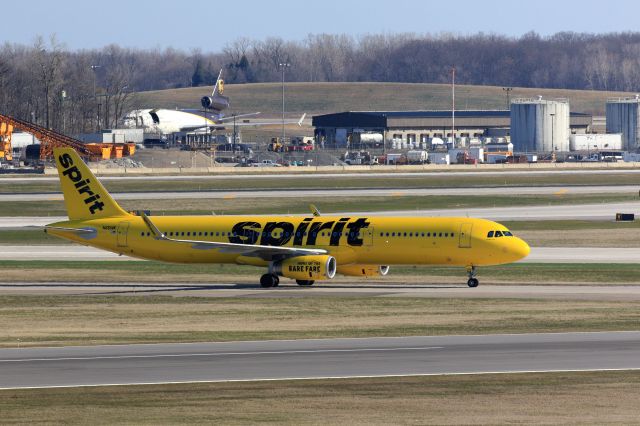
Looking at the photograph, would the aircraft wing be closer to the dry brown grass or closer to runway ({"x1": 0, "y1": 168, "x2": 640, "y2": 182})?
the dry brown grass

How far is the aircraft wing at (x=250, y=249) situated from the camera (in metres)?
61.0

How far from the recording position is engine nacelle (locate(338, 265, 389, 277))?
62.4 meters

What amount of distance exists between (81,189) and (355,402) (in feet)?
120

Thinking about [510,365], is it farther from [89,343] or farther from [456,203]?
[456,203]

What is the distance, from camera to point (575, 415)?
30.0m

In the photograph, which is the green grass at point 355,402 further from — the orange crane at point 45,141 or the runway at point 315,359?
the orange crane at point 45,141

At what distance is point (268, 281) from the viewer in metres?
61.5

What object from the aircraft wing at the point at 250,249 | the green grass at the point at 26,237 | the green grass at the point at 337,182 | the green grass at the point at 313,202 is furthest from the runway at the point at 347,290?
the green grass at the point at 337,182

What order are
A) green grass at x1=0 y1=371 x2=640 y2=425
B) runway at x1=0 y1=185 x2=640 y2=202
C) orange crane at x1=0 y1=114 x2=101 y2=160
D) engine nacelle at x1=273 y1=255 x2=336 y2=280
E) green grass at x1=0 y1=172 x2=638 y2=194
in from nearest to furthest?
green grass at x1=0 y1=371 x2=640 y2=425
engine nacelle at x1=273 y1=255 x2=336 y2=280
runway at x1=0 y1=185 x2=640 y2=202
green grass at x1=0 y1=172 x2=638 y2=194
orange crane at x1=0 y1=114 x2=101 y2=160

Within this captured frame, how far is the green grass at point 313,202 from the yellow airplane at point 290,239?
38.7 m

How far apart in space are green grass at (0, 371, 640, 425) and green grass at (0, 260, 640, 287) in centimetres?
2880

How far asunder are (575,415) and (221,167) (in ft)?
517

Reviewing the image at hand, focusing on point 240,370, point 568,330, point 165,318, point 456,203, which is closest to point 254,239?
point 165,318

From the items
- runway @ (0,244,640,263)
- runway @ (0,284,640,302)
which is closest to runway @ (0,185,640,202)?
runway @ (0,244,640,263)
